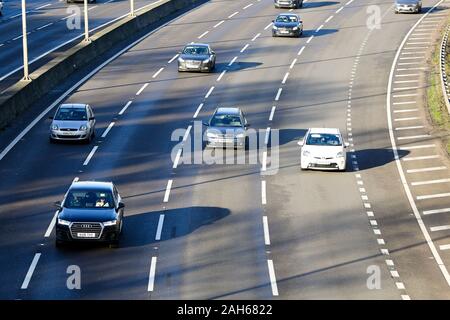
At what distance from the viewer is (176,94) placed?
57.5 m

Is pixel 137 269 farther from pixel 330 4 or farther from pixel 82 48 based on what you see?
pixel 330 4

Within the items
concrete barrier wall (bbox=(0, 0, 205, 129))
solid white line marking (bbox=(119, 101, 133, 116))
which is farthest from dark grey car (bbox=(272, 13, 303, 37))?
solid white line marking (bbox=(119, 101, 133, 116))

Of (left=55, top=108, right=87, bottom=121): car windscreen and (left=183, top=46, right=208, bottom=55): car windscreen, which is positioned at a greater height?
(left=55, top=108, right=87, bottom=121): car windscreen

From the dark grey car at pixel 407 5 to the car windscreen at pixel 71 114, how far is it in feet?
145

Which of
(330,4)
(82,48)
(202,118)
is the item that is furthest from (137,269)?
(330,4)

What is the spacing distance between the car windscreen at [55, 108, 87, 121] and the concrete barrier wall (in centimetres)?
257

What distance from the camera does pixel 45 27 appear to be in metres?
76.8

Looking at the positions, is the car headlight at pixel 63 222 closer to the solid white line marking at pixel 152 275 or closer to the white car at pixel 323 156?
the solid white line marking at pixel 152 275

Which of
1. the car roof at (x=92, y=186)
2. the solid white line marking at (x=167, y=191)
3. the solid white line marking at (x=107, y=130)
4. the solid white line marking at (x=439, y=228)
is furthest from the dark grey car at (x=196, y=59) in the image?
the car roof at (x=92, y=186)

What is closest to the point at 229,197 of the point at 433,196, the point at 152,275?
the point at 433,196

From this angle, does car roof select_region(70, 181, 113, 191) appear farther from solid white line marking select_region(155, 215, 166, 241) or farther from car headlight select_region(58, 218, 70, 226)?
solid white line marking select_region(155, 215, 166, 241)

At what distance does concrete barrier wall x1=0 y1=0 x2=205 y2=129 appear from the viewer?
166 feet

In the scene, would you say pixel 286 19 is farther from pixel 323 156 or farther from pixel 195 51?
pixel 323 156

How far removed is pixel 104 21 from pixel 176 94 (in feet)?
75.0
